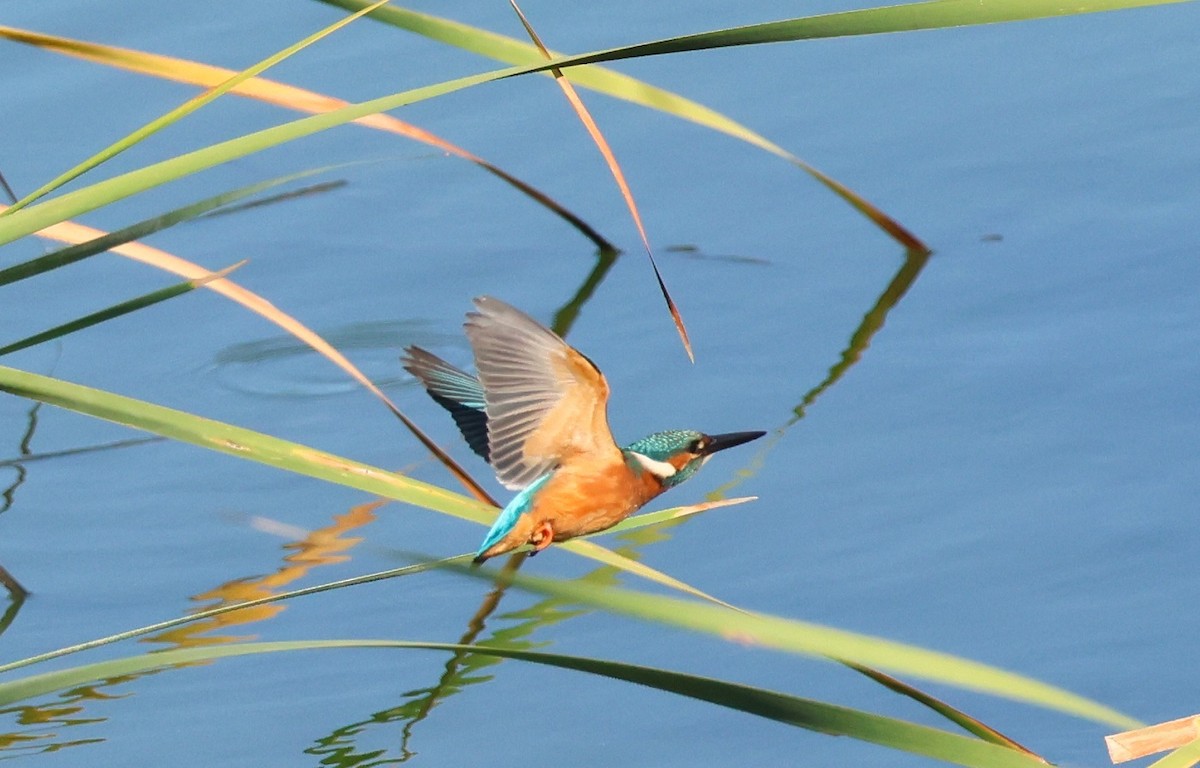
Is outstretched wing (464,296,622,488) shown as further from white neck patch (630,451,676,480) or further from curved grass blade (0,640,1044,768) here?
curved grass blade (0,640,1044,768)

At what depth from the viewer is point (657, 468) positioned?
193cm

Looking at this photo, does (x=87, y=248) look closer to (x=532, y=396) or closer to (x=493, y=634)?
(x=532, y=396)

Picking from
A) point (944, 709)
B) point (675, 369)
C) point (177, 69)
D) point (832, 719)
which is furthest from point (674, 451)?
point (675, 369)

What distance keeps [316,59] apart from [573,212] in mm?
885

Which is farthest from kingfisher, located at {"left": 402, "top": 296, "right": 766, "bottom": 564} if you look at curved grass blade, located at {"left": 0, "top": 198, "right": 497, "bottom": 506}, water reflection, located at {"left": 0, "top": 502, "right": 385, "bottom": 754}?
water reflection, located at {"left": 0, "top": 502, "right": 385, "bottom": 754}

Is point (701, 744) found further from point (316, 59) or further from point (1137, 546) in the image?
point (316, 59)

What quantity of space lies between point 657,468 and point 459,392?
1.18 feet

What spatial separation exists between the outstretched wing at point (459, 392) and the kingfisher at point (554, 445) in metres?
0.25

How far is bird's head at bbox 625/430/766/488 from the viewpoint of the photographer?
193 centimetres

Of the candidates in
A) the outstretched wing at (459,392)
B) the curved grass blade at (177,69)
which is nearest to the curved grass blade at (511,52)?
the curved grass blade at (177,69)

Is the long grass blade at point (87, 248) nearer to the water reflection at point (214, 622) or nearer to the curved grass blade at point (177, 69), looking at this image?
the curved grass blade at point (177, 69)

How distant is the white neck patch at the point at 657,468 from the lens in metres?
1.93

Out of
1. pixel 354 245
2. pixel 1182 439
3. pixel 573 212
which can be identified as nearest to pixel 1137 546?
pixel 1182 439

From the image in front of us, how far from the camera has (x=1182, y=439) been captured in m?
2.79
